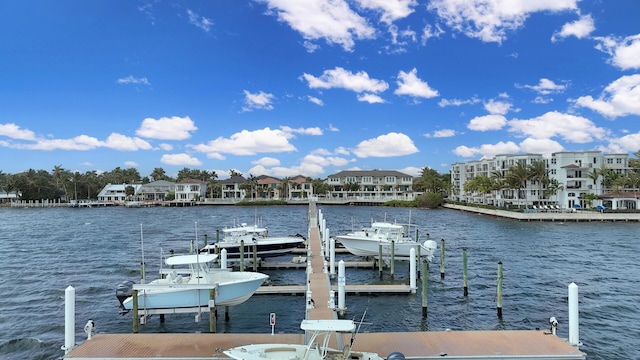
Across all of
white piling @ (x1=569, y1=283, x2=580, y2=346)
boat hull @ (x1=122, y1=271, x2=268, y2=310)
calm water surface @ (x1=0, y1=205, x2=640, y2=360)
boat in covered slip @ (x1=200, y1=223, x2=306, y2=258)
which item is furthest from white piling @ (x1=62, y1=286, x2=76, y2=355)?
boat in covered slip @ (x1=200, y1=223, x2=306, y2=258)

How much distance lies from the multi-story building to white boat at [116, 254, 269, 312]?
12828cm

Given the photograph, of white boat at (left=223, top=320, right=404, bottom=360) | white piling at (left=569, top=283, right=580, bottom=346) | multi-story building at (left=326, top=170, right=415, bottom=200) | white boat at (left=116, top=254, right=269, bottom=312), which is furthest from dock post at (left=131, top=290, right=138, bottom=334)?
multi-story building at (left=326, top=170, right=415, bottom=200)

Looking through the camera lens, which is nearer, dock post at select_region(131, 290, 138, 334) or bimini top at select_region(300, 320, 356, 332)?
bimini top at select_region(300, 320, 356, 332)

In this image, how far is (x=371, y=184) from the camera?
508ft

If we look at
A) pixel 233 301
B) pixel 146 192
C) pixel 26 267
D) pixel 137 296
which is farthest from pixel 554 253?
pixel 146 192

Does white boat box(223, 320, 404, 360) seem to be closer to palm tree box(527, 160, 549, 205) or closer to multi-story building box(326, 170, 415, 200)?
palm tree box(527, 160, 549, 205)

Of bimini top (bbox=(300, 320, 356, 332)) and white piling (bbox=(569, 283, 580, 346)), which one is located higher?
bimini top (bbox=(300, 320, 356, 332))

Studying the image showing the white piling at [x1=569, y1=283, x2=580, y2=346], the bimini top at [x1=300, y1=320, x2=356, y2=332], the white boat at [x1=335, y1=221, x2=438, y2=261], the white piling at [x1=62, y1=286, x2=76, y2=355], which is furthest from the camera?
the white boat at [x1=335, y1=221, x2=438, y2=261]

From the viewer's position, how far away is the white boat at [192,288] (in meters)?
19.5

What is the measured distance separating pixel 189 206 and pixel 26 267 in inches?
4265

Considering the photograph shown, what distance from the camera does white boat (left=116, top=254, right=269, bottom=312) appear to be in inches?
769

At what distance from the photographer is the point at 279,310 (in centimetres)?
2366

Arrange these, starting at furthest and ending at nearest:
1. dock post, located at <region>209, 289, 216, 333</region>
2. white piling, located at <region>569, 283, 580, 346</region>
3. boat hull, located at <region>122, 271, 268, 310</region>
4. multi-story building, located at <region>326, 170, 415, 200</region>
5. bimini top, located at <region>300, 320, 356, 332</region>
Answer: multi-story building, located at <region>326, 170, 415, 200</region> < boat hull, located at <region>122, 271, 268, 310</region> < dock post, located at <region>209, 289, 216, 333</region> < white piling, located at <region>569, 283, 580, 346</region> < bimini top, located at <region>300, 320, 356, 332</region>

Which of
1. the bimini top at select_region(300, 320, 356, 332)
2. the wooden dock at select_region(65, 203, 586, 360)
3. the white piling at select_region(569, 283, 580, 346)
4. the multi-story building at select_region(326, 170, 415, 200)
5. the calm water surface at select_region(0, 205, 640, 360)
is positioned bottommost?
the calm water surface at select_region(0, 205, 640, 360)
